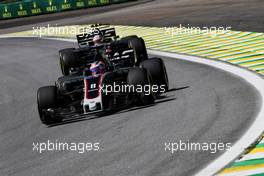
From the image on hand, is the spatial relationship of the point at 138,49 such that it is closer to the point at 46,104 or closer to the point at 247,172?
the point at 46,104

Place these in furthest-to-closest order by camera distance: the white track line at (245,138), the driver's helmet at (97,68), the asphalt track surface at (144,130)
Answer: the driver's helmet at (97,68) → the asphalt track surface at (144,130) → the white track line at (245,138)

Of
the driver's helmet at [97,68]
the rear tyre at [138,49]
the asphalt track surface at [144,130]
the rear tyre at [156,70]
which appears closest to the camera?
the asphalt track surface at [144,130]

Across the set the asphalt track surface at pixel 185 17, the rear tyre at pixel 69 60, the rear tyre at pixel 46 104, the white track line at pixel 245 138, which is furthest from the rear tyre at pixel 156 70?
the asphalt track surface at pixel 185 17

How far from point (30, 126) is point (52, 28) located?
83.8ft

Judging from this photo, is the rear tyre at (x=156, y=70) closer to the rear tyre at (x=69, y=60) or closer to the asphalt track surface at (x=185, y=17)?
the rear tyre at (x=69, y=60)

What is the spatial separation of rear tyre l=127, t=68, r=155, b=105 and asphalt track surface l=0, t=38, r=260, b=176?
215 mm

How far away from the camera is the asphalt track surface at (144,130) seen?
8539 millimetres

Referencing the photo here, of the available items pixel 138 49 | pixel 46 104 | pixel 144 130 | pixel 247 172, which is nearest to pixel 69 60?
pixel 138 49

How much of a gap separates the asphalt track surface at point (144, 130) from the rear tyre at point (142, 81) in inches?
8.5

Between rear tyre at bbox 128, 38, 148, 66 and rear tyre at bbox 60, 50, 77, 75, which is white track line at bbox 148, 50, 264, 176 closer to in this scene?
rear tyre at bbox 128, 38, 148, 66

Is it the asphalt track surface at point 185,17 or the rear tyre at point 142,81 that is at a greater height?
the rear tyre at point 142,81

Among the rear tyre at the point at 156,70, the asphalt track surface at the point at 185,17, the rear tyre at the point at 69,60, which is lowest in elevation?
the asphalt track surface at the point at 185,17

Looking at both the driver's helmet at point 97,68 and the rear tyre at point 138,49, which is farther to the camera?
the rear tyre at point 138,49

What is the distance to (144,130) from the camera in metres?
10.4
